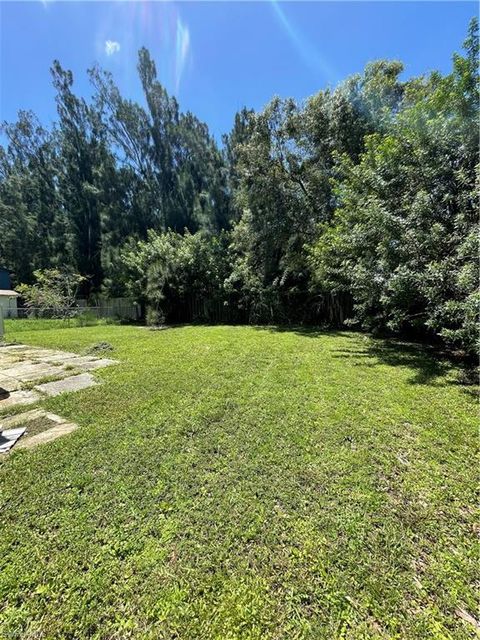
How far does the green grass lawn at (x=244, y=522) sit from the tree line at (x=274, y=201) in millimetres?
2449

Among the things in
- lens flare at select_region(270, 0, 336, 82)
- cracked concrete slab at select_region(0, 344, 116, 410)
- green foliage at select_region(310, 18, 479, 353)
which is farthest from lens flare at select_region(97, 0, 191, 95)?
cracked concrete slab at select_region(0, 344, 116, 410)

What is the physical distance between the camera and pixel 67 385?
396 centimetres

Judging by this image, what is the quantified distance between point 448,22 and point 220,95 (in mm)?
10209

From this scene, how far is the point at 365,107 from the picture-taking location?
9.52 metres

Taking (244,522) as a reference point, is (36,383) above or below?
above

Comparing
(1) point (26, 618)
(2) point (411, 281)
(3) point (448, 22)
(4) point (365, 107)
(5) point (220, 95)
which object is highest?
(5) point (220, 95)

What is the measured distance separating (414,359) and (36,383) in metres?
6.20

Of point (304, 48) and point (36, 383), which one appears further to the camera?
point (304, 48)

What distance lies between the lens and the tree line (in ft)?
16.4

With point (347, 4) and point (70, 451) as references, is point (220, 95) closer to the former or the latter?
point (347, 4)

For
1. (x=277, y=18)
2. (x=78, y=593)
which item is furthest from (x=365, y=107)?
(x=78, y=593)

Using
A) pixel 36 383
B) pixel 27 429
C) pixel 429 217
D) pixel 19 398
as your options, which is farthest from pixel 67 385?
pixel 429 217

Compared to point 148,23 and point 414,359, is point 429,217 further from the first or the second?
point 148,23

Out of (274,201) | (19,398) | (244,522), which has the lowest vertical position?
(244,522)
